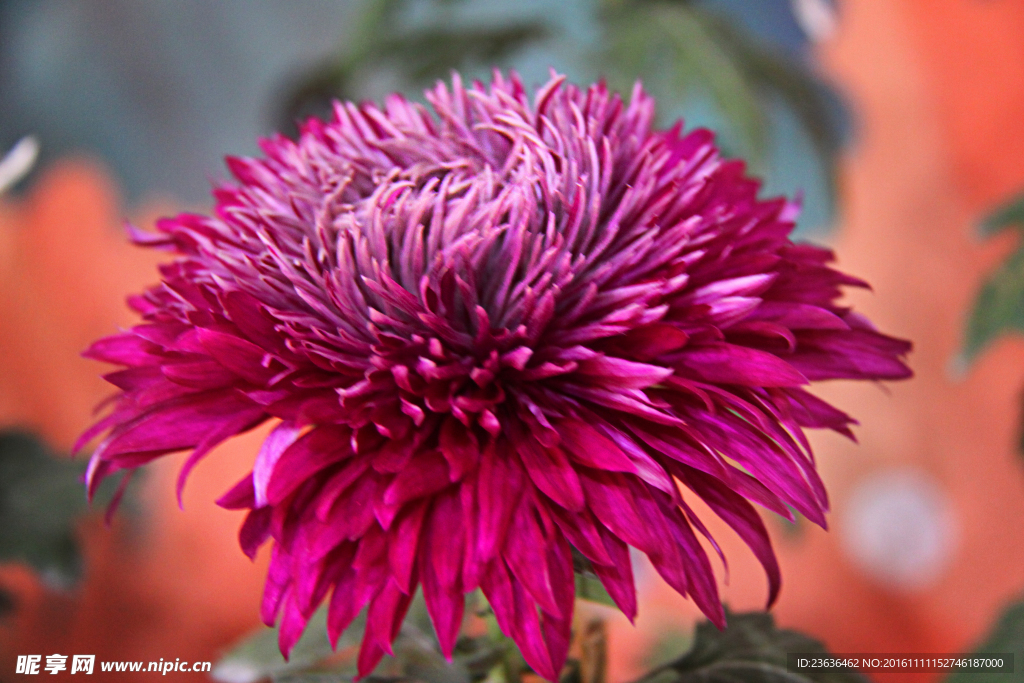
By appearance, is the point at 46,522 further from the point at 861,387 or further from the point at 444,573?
the point at 861,387

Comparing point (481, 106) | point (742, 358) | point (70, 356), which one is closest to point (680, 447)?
point (742, 358)

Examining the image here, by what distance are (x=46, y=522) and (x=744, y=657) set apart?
0.60 meters

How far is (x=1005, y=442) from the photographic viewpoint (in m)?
0.96

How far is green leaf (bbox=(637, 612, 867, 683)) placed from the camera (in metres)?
0.34

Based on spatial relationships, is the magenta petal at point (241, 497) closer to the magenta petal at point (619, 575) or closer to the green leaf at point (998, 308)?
the magenta petal at point (619, 575)

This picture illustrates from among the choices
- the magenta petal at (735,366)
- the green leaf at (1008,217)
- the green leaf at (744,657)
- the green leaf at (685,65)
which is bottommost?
the green leaf at (744,657)

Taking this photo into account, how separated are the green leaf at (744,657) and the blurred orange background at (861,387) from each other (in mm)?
581

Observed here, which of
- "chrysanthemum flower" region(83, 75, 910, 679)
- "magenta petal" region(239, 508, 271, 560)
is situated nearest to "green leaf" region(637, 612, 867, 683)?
"chrysanthemum flower" region(83, 75, 910, 679)

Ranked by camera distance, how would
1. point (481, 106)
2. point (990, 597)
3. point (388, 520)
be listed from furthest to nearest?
point (990, 597) → point (481, 106) → point (388, 520)

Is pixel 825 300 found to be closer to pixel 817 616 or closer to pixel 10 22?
pixel 817 616

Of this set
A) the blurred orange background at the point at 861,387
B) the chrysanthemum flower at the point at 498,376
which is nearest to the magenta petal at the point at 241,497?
the chrysanthemum flower at the point at 498,376

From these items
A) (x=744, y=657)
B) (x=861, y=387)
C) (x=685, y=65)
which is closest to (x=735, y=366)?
(x=744, y=657)

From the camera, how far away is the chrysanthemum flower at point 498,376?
242 mm

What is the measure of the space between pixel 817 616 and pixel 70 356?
112 cm
